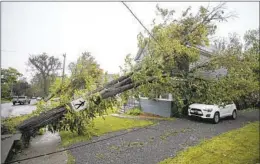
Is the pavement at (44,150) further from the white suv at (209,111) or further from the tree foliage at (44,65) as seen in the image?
the white suv at (209,111)

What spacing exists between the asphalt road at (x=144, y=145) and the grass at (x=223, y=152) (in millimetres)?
385

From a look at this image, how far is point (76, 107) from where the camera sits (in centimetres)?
691

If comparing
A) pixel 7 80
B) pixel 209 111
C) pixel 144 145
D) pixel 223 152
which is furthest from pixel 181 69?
pixel 7 80

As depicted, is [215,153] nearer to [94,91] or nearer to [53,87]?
[94,91]

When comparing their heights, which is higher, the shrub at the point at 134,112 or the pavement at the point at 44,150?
the shrub at the point at 134,112

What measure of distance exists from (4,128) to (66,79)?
2964mm

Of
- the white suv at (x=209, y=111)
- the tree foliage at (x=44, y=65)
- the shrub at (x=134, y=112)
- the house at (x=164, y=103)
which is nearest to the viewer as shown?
the white suv at (x=209, y=111)

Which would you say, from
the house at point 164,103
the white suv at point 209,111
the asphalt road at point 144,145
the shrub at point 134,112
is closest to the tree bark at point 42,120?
the asphalt road at point 144,145

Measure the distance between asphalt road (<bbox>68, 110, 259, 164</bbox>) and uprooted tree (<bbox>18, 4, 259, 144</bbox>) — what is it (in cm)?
134

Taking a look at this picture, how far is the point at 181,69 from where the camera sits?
10.6 metres

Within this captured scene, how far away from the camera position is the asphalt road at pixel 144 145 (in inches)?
209

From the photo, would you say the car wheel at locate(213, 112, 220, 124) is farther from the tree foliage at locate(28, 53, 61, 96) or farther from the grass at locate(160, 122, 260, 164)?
the tree foliage at locate(28, 53, 61, 96)

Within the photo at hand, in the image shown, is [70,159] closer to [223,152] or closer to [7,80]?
[7,80]

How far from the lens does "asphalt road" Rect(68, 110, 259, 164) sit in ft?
17.5
